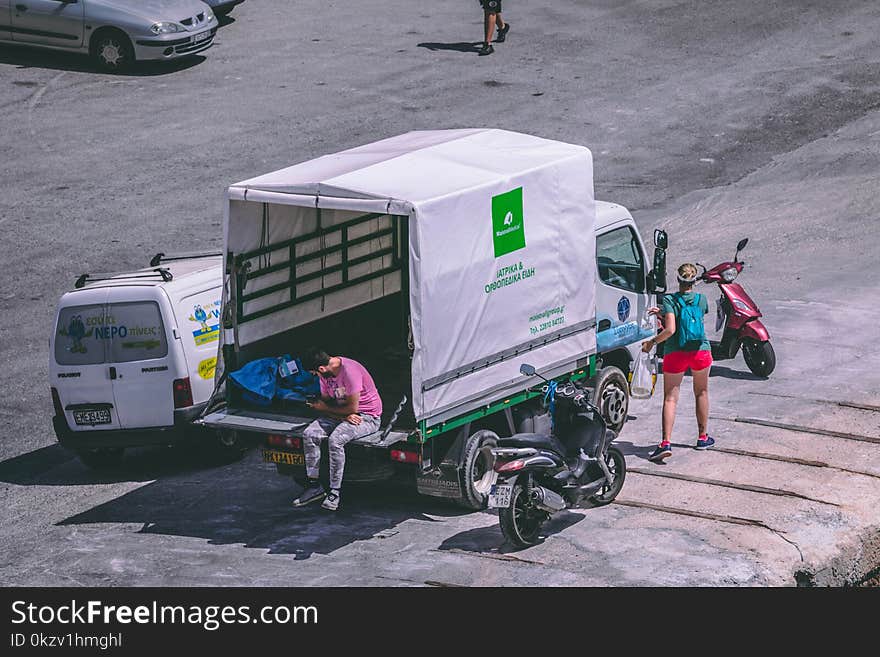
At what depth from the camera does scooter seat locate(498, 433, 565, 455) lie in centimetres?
1207

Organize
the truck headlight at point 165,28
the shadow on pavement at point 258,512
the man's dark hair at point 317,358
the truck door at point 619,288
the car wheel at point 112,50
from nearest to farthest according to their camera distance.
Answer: the man's dark hair at point 317,358
the shadow on pavement at point 258,512
the truck door at point 619,288
the truck headlight at point 165,28
the car wheel at point 112,50

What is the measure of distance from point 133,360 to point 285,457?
254cm

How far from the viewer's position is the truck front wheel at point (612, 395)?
14.2 metres

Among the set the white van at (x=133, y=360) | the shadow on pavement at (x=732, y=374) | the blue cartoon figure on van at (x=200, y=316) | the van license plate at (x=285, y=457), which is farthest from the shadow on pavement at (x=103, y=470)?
the shadow on pavement at (x=732, y=374)

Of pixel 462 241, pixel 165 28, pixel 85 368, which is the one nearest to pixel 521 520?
pixel 462 241

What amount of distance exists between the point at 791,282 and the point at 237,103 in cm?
1158

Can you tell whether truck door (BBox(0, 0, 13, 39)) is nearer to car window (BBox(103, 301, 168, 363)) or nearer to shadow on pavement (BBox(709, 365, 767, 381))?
car window (BBox(103, 301, 168, 363))

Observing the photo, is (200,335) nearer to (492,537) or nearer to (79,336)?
(79,336)

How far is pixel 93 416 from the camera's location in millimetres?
14156

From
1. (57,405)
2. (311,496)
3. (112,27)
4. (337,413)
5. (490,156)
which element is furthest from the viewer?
(112,27)

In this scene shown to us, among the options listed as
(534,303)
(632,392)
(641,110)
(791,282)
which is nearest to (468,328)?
(534,303)

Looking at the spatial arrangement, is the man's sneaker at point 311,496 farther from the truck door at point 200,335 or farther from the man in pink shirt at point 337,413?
the truck door at point 200,335

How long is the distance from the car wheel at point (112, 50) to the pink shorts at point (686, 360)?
16.6 m

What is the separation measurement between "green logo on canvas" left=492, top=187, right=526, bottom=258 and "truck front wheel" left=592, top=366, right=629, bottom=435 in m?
2.19
